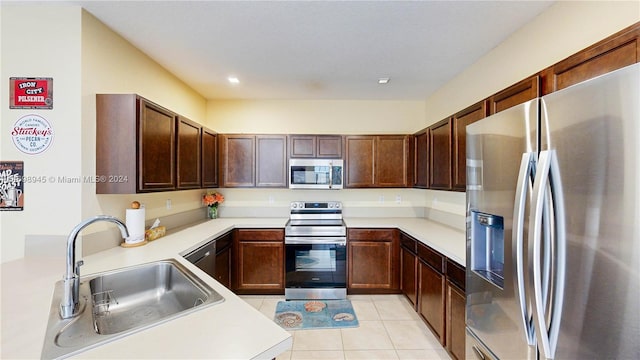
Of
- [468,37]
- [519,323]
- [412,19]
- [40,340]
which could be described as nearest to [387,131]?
[468,37]

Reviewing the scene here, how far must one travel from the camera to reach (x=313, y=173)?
3.46 m

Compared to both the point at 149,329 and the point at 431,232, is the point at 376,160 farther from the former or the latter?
the point at 149,329

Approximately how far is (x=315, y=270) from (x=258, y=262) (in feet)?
2.30

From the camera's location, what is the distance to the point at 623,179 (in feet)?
2.55

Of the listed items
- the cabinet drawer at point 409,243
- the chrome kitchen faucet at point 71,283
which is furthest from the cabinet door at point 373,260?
the chrome kitchen faucet at point 71,283

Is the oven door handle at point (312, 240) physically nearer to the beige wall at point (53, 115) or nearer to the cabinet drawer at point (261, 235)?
the cabinet drawer at point (261, 235)

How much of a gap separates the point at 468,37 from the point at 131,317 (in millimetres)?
3067

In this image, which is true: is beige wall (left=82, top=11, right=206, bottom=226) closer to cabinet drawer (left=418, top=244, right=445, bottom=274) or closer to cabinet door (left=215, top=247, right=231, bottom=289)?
cabinet door (left=215, top=247, right=231, bottom=289)

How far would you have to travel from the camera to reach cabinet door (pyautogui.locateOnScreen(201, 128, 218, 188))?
306 cm

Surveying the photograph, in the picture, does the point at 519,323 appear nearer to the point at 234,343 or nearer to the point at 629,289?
the point at 629,289

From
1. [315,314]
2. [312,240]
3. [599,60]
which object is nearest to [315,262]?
[312,240]

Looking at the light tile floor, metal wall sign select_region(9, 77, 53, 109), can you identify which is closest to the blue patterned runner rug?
the light tile floor

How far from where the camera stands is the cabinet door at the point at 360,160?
354 centimetres

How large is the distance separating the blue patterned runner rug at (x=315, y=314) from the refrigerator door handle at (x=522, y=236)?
6.03 feet
